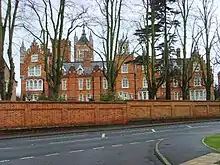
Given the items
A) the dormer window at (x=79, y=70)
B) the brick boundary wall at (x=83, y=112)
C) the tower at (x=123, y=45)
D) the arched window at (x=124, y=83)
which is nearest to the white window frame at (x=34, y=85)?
the dormer window at (x=79, y=70)

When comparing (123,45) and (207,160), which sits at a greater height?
(123,45)

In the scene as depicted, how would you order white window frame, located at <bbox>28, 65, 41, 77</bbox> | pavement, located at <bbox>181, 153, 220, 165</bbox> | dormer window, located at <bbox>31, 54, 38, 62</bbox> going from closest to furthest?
pavement, located at <bbox>181, 153, 220, 165</bbox> < dormer window, located at <bbox>31, 54, 38, 62</bbox> < white window frame, located at <bbox>28, 65, 41, 77</bbox>

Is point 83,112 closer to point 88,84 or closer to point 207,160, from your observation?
point 207,160

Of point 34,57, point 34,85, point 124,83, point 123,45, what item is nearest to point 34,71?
point 34,57

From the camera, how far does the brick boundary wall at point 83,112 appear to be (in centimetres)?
2775

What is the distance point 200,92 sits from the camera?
310 ft

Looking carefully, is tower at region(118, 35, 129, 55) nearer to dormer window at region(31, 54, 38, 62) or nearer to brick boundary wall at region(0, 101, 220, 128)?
brick boundary wall at region(0, 101, 220, 128)

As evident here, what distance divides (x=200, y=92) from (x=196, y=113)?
48.0 metres

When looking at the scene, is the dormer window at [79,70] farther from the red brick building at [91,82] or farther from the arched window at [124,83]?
the arched window at [124,83]

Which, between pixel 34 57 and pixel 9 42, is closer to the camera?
pixel 9 42

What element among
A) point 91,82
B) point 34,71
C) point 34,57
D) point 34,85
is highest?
point 34,57

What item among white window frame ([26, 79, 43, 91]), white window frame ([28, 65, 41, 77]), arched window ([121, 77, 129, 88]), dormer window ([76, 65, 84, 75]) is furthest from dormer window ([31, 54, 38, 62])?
arched window ([121, 77, 129, 88])

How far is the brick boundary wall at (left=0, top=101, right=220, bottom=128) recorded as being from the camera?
91.0ft

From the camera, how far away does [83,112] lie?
33156 mm
